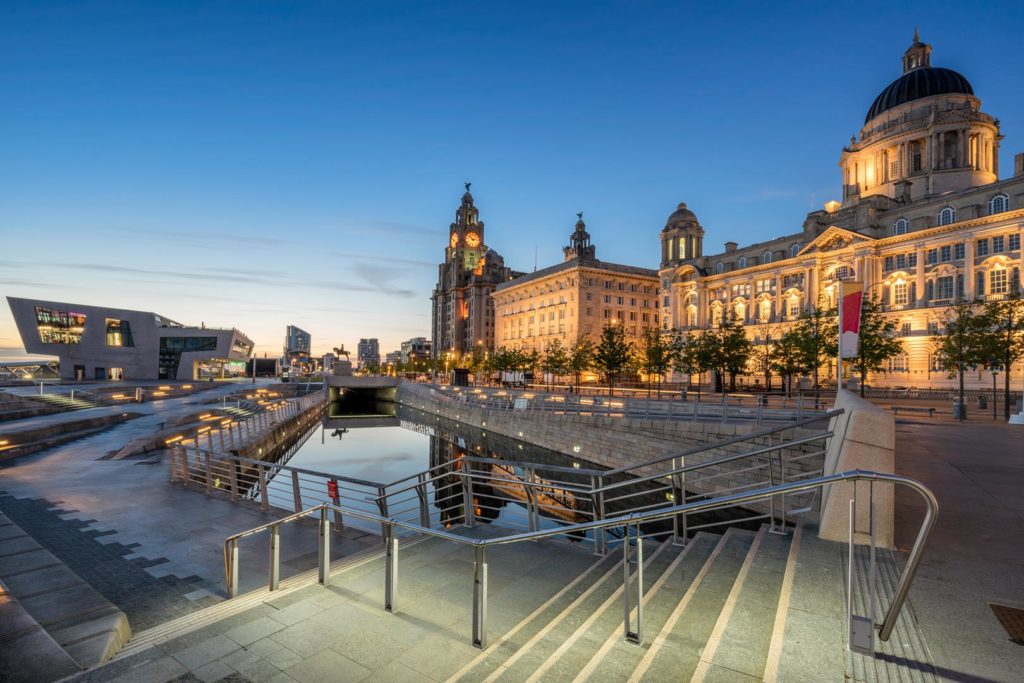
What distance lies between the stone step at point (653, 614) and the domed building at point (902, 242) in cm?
5778

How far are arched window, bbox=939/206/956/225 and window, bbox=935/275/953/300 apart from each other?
6.98m

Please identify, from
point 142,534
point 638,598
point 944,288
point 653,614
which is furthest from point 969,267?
point 142,534

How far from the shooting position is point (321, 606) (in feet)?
20.7

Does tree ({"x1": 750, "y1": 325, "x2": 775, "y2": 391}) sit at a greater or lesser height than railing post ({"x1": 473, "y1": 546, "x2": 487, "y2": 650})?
greater

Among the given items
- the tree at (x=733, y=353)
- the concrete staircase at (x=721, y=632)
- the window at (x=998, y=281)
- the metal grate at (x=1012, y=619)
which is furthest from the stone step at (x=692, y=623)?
the window at (x=998, y=281)

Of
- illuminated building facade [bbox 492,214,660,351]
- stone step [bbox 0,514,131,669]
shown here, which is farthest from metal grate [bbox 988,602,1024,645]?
illuminated building facade [bbox 492,214,660,351]

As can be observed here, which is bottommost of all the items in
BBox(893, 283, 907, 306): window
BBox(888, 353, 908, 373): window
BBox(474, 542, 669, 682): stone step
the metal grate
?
BBox(474, 542, 669, 682): stone step

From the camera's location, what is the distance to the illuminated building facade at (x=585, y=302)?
110188 mm

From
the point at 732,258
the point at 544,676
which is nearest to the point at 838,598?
the point at 544,676

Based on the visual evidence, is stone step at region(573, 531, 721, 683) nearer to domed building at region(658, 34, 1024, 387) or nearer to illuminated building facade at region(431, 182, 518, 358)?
domed building at region(658, 34, 1024, 387)

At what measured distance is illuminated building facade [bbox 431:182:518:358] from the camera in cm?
16900

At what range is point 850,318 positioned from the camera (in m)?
16.3

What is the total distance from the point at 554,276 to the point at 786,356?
2824 inches

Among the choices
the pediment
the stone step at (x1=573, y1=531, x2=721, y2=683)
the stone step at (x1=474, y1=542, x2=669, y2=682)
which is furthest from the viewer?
the pediment
